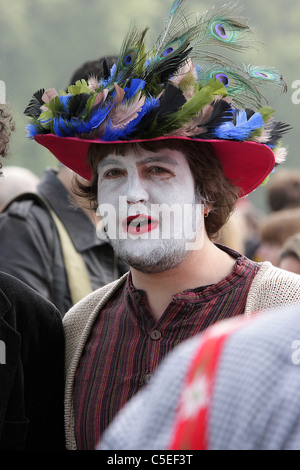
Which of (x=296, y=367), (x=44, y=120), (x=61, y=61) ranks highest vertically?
(x=61, y=61)

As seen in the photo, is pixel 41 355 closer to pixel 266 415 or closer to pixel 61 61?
pixel 266 415

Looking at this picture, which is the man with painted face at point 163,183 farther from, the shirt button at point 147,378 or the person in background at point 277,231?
the person in background at point 277,231

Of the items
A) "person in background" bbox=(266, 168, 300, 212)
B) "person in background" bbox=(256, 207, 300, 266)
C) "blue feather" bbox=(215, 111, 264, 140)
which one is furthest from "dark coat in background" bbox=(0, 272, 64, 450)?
"person in background" bbox=(266, 168, 300, 212)

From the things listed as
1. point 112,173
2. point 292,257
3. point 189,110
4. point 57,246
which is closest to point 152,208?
point 112,173

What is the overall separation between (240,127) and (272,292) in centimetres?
54

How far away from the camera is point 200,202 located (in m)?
2.60

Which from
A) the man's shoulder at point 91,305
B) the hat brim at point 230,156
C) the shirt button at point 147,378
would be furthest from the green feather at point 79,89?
the shirt button at point 147,378

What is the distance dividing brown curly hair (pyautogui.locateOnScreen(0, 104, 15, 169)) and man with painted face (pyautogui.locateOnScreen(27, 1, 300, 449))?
25cm

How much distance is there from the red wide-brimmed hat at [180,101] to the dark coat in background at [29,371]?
605mm

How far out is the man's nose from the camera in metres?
2.46

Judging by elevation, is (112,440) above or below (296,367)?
below
